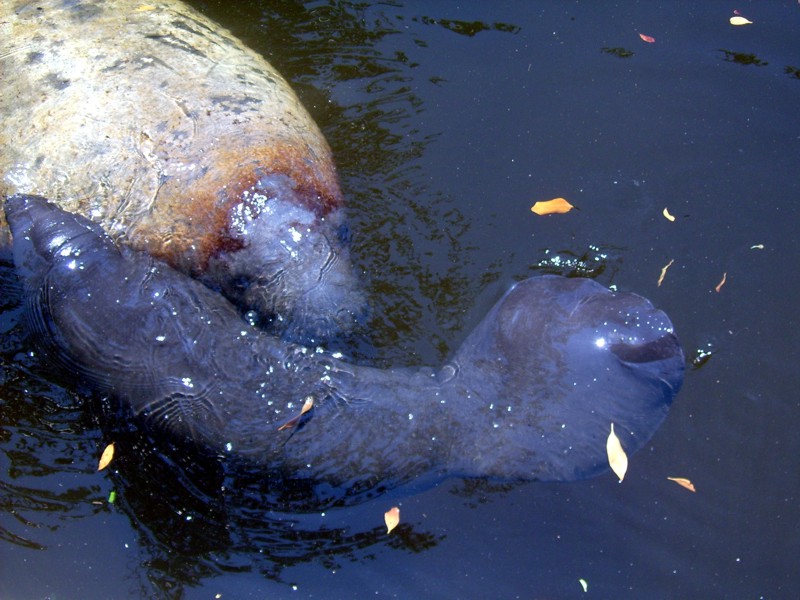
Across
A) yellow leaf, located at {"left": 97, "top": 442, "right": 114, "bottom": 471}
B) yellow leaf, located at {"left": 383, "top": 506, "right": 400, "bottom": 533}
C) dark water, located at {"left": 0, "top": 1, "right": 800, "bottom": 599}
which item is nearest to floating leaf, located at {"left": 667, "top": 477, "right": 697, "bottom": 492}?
dark water, located at {"left": 0, "top": 1, "right": 800, "bottom": 599}

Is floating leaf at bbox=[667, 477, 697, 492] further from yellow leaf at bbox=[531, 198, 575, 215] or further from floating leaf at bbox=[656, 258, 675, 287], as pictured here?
yellow leaf at bbox=[531, 198, 575, 215]

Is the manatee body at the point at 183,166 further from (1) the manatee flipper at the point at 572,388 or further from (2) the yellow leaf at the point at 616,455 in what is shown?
(2) the yellow leaf at the point at 616,455

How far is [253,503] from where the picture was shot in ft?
12.9

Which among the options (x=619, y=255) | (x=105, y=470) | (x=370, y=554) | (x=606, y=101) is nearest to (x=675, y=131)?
(x=606, y=101)

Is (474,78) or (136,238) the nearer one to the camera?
(136,238)

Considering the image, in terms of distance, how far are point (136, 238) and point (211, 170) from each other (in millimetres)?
602

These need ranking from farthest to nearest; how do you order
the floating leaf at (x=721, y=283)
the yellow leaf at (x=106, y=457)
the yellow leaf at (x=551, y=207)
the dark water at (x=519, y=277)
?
the yellow leaf at (x=551, y=207)
the floating leaf at (x=721, y=283)
the yellow leaf at (x=106, y=457)
the dark water at (x=519, y=277)

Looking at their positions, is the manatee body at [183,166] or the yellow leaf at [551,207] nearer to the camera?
the manatee body at [183,166]

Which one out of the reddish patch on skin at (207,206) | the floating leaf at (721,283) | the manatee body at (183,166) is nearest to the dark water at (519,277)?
the floating leaf at (721,283)

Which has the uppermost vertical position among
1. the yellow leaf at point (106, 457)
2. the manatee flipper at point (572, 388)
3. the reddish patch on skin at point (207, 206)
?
the reddish patch on skin at point (207, 206)

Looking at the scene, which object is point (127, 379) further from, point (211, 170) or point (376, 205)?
point (376, 205)

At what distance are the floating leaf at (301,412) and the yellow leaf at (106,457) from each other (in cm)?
114

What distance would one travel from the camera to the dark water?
3.79 m

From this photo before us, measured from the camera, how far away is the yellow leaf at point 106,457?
417 centimetres
